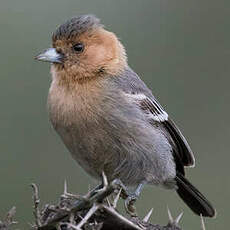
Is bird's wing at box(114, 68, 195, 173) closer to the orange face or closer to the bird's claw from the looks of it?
the orange face

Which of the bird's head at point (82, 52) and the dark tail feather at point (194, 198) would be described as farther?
the dark tail feather at point (194, 198)

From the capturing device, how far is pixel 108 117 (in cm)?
600

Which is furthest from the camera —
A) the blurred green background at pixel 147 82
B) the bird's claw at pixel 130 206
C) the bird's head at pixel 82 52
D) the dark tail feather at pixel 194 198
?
the blurred green background at pixel 147 82

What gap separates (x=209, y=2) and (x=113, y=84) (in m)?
3.47

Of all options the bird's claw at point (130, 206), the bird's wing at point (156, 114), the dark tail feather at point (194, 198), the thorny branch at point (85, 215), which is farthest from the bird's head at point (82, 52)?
the thorny branch at point (85, 215)

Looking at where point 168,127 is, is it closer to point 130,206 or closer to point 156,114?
point 156,114

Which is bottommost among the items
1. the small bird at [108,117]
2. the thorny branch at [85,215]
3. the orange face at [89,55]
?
the thorny branch at [85,215]

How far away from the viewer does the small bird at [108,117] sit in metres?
5.97

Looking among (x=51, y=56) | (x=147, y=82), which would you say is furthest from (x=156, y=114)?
(x=147, y=82)

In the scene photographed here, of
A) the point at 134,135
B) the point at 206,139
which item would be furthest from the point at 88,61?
the point at 206,139

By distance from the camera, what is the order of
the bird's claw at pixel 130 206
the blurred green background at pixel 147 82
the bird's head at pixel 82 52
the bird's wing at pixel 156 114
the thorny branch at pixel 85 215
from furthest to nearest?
the blurred green background at pixel 147 82, the bird's wing at pixel 156 114, the bird's head at pixel 82 52, the bird's claw at pixel 130 206, the thorny branch at pixel 85 215

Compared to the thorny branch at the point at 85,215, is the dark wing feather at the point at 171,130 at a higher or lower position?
higher

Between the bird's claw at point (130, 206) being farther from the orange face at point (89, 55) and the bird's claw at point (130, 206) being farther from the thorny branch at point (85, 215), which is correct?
the orange face at point (89, 55)

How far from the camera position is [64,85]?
20.5 feet
